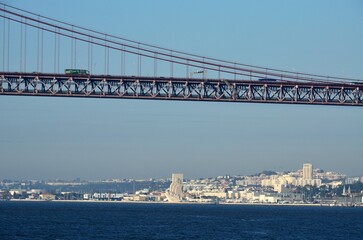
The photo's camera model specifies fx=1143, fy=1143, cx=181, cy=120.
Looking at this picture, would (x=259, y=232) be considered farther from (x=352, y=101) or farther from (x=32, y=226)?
(x=32, y=226)

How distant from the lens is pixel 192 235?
83.1 metres

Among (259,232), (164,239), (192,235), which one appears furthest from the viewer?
(259,232)

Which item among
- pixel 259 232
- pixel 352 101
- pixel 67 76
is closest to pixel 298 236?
pixel 259 232

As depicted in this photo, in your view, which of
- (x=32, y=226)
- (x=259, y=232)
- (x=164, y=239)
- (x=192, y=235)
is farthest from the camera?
(x=32, y=226)

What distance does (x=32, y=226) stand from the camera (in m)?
95.6

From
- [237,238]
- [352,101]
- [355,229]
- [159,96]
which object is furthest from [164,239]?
[355,229]

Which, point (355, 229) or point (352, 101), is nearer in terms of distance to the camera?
point (352, 101)

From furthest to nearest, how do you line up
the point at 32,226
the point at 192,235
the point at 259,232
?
the point at 32,226, the point at 259,232, the point at 192,235

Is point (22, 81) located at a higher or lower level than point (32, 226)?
higher

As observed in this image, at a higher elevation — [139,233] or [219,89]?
[219,89]

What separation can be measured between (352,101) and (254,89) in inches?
318

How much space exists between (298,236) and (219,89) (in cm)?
1246

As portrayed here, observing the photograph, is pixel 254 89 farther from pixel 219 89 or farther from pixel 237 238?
pixel 237 238

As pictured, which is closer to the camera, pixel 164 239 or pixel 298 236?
pixel 164 239
